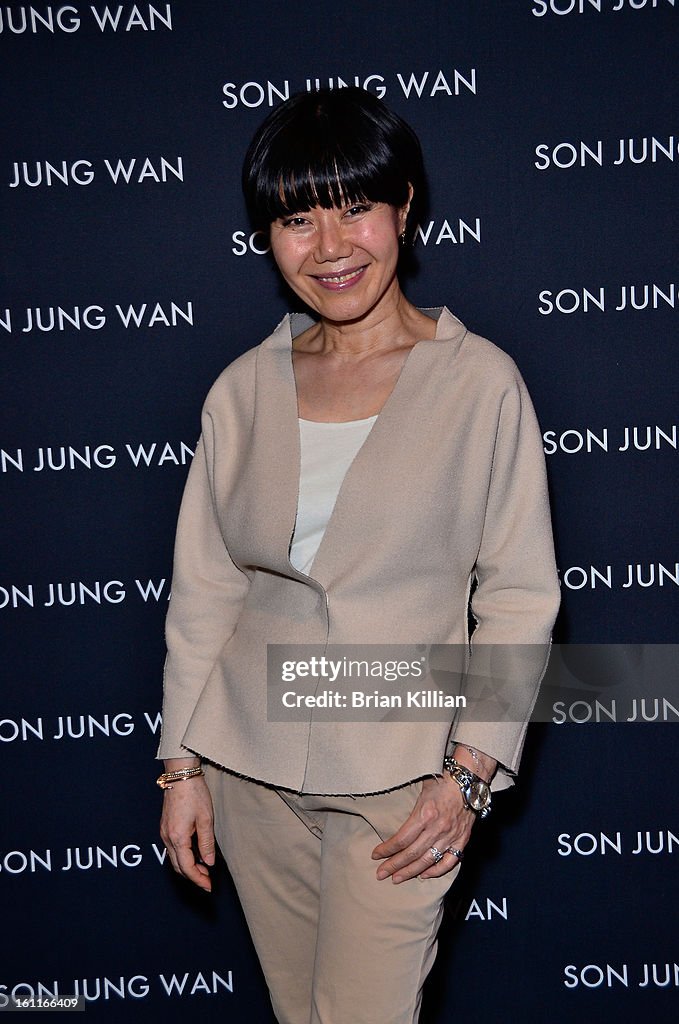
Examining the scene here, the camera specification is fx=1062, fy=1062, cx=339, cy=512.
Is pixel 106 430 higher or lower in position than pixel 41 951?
higher

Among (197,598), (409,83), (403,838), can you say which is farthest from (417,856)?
(409,83)

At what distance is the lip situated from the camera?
1578mm

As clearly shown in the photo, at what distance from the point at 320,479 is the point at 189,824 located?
23.5 inches

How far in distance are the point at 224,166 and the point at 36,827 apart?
4.62 ft

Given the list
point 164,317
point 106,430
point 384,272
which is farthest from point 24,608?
point 384,272

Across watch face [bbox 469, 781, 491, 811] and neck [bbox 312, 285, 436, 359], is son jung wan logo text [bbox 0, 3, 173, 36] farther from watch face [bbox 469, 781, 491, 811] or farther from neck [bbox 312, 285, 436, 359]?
watch face [bbox 469, 781, 491, 811]

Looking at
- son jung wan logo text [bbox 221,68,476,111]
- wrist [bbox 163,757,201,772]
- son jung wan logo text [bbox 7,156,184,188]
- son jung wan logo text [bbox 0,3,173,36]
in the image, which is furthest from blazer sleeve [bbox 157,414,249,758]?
son jung wan logo text [bbox 0,3,173,36]

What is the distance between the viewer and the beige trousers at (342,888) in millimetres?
1525

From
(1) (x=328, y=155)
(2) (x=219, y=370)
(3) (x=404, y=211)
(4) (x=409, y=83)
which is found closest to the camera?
(1) (x=328, y=155)

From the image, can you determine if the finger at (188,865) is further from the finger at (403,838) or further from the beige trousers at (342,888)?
the finger at (403,838)

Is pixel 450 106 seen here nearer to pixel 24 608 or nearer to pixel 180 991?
pixel 24 608

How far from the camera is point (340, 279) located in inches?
62.3

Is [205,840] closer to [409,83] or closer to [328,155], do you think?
[328,155]

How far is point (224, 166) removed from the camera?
6.61 ft
